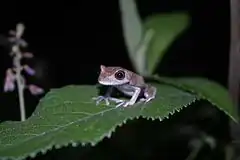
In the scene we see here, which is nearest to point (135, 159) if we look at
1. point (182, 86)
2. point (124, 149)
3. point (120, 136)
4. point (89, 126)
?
point (124, 149)

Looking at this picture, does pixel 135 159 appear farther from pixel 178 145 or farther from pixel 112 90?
pixel 112 90

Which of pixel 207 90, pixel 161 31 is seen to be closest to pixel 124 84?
pixel 207 90

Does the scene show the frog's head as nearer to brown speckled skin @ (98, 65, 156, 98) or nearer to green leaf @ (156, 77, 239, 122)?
brown speckled skin @ (98, 65, 156, 98)

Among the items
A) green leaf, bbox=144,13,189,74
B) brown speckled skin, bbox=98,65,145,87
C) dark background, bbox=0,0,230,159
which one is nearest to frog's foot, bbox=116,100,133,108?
brown speckled skin, bbox=98,65,145,87

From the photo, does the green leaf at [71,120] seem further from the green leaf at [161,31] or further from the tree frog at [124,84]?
the green leaf at [161,31]

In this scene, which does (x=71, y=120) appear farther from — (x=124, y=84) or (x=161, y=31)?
(x=161, y=31)

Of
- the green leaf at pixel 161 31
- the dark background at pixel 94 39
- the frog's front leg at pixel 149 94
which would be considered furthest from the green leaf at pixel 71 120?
the dark background at pixel 94 39
